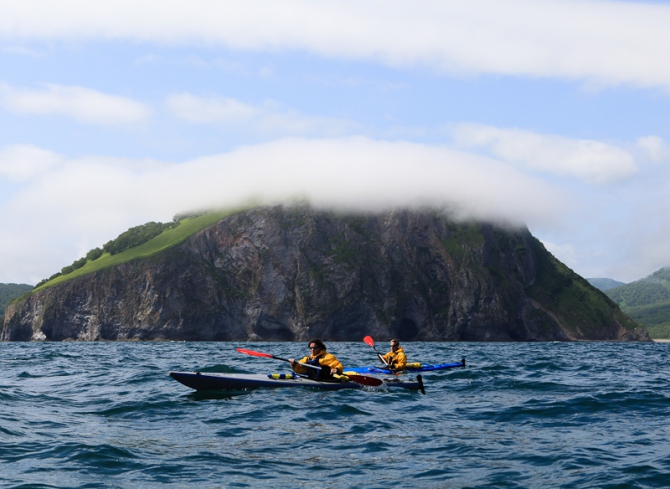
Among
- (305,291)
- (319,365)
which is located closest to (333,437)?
(319,365)

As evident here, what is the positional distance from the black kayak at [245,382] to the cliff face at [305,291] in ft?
471

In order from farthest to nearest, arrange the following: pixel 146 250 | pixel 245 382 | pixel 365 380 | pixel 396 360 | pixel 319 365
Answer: pixel 146 250 < pixel 396 360 < pixel 365 380 < pixel 319 365 < pixel 245 382

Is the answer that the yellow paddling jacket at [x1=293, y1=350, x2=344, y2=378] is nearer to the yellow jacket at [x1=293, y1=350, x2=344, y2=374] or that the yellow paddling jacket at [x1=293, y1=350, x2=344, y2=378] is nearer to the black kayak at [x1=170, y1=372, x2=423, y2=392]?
the yellow jacket at [x1=293, y1=350, x2=344, y2=374]

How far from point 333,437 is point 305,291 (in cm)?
15662

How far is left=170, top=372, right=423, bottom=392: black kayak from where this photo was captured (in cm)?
2233

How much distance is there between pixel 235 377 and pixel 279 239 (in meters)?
155

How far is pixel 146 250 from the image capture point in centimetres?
18800

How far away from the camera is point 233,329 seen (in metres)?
171

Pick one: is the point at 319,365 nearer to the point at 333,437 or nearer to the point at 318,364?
the point at 318,364

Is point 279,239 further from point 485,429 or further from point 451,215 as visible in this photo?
point 485,429

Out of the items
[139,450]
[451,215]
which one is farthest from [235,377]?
[451,215]

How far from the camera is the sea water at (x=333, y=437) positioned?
11.7m

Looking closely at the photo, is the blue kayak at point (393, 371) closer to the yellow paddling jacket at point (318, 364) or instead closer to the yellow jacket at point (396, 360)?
the yellow jacket at point (396, 360)

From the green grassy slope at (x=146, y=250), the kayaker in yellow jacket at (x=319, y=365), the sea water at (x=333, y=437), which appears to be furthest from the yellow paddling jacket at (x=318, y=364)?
the green grassy slope at (x=146, y=250)
